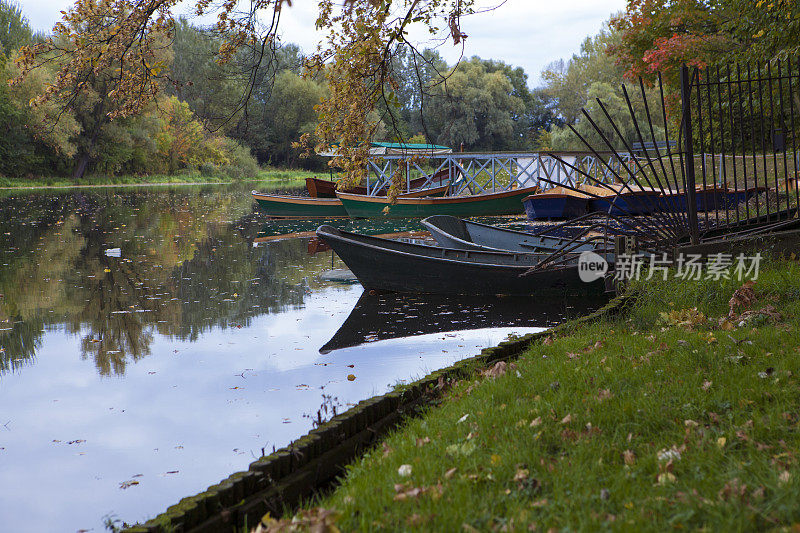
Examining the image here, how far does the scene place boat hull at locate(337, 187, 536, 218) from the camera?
2391 cm

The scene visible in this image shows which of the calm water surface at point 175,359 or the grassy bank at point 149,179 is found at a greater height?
the grassy bank at point 149,179

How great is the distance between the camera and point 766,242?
7.84m

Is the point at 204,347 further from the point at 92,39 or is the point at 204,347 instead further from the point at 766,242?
the point at 766,242

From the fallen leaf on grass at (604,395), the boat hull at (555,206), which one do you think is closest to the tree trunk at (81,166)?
the boat hull at (555,206)

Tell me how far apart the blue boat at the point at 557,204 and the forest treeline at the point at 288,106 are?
4326 millimetres

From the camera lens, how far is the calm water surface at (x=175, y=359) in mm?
4617

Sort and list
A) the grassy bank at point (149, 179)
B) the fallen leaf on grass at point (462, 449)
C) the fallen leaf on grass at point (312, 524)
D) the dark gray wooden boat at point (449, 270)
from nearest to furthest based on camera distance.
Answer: the fallen leaf on grass at point (312, 524) < the fallen leaf on grass at point (462, 449) < the dark gray wooden boat at point (449, 270) < the grassy bank at point (149, 179)

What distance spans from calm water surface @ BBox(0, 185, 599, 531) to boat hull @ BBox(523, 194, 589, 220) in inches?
343

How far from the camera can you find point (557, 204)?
21156mm

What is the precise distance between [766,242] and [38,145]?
50654 millimetres

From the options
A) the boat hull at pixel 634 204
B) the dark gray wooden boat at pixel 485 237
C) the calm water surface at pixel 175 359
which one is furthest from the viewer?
the dark gray wooden boat at pixel 485 237

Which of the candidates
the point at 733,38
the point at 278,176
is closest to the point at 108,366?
the point at 733,38

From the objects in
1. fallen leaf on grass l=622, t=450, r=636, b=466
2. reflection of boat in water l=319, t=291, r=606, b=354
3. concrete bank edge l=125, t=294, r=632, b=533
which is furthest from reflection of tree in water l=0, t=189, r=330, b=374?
fallen leaf on grass l=622, t=450, r=636, b=466

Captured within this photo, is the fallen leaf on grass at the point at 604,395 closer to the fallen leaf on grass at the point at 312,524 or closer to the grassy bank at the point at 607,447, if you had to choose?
the grassy bank at the point at 607,447
